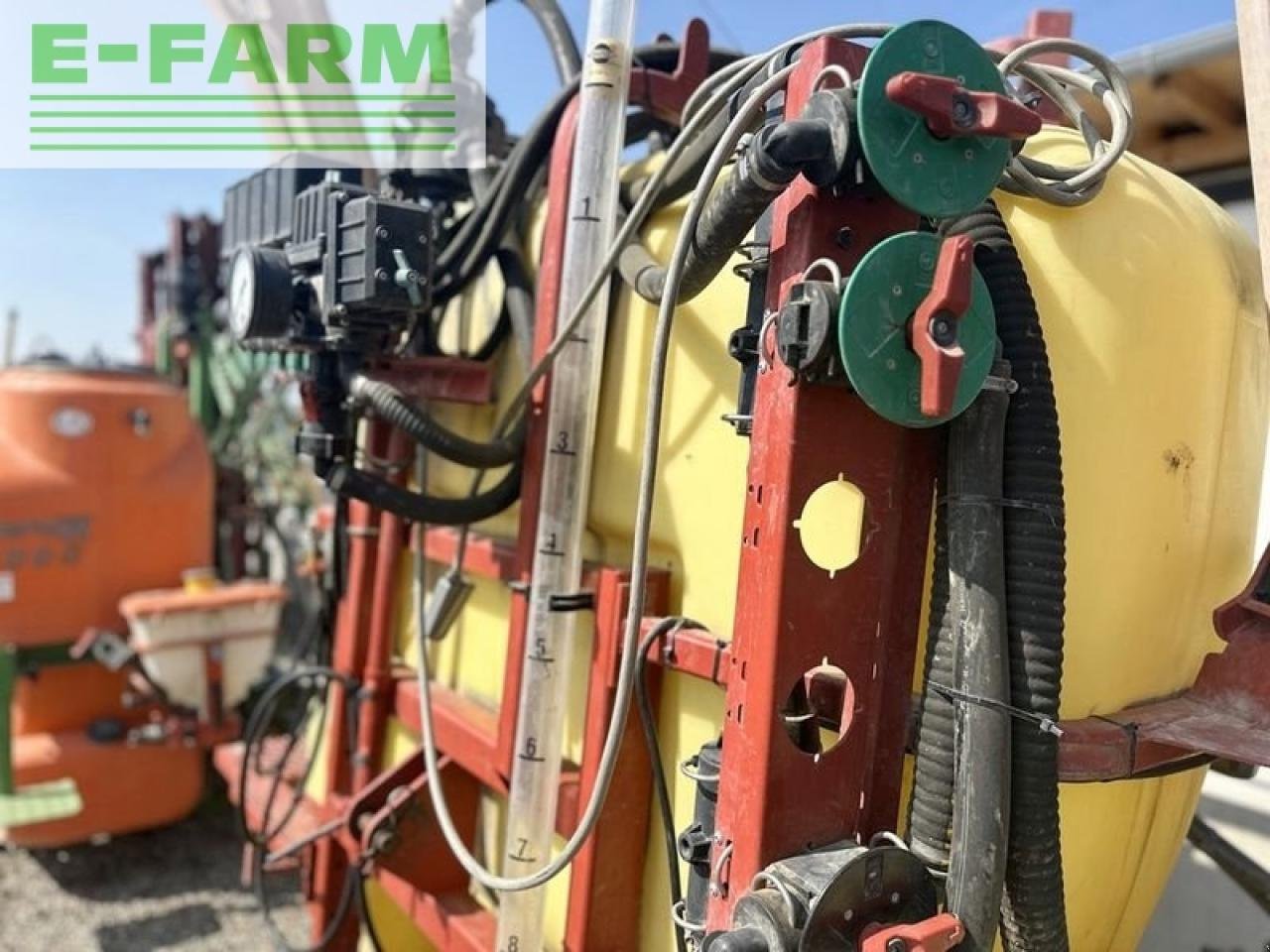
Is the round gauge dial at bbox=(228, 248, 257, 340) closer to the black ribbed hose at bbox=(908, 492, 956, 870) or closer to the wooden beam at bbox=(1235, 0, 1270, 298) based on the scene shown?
the black ribbed hose at bbox=(908, 492, 956, 870)

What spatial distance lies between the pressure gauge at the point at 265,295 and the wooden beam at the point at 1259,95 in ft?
4.33

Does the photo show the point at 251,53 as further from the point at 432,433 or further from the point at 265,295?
the point at 432,433

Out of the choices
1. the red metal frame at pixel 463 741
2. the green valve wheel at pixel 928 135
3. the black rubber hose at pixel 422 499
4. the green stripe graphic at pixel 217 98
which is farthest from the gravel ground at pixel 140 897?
the green valve wheel at pixel 928 135

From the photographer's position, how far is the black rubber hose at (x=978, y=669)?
851 millimetres

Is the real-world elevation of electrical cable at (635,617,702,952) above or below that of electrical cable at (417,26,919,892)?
below

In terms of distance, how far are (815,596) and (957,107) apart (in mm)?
456

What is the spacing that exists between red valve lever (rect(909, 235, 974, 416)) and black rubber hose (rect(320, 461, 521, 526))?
2.70ft

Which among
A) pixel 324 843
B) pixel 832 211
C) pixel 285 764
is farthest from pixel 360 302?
pixel 285 764

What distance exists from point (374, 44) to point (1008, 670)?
171cm

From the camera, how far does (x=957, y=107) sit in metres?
0.81

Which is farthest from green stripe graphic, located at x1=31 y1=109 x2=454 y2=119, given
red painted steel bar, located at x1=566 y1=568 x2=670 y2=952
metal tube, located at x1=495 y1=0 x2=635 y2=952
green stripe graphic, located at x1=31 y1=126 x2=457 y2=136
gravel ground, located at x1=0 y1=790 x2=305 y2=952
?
gravel ground, located at x1=0 y1=790 x2=305 y2=952

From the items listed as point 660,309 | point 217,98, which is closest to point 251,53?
point 217,98

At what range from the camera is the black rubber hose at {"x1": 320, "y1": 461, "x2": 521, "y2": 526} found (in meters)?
1.43

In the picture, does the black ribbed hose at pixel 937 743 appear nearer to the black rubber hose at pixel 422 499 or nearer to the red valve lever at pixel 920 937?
the red valve lever at pixel 920 937
